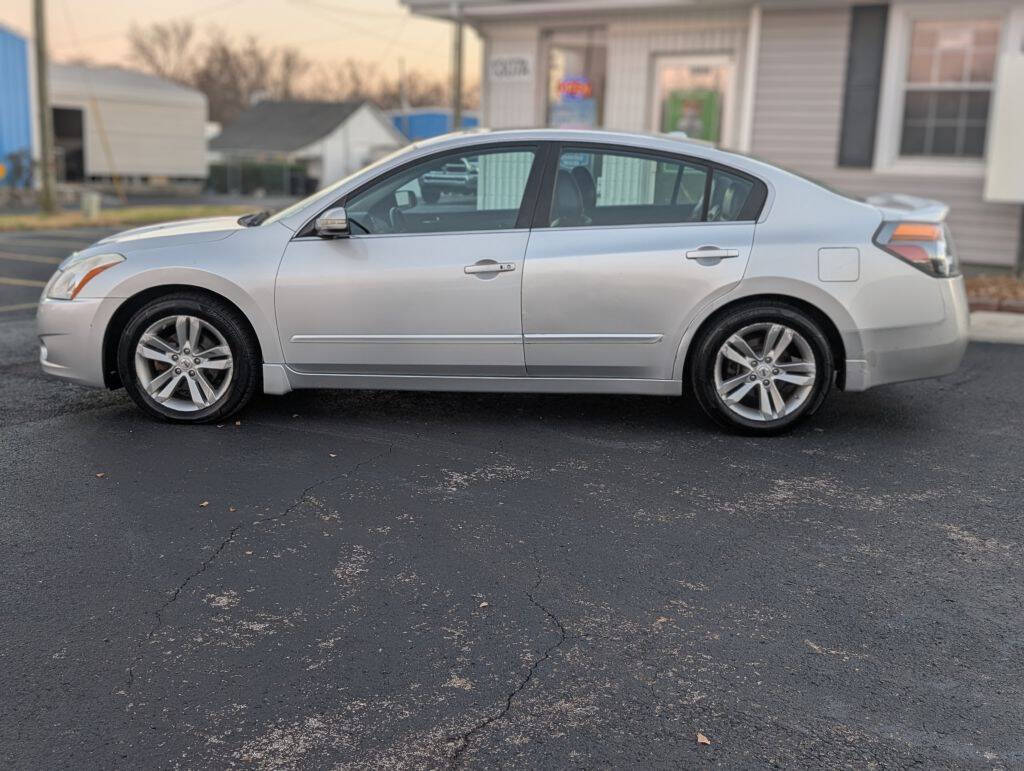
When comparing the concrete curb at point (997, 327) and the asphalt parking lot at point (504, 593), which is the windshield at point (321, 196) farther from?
the concrete curb at point (997, 327)

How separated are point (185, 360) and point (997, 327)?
708 cm

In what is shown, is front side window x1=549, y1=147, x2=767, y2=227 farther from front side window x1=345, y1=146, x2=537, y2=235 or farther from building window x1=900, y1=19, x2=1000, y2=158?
building window x1=900, y1=19, x2=1000, y2=158

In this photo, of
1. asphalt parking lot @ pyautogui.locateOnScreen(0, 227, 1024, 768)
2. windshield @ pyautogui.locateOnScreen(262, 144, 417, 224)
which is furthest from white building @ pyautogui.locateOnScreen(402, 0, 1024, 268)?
asphalt parking lot @ pyautogui.locateOnScreen(0, 227, 1024, 768)

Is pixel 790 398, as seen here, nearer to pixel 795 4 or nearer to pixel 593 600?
pixel 593 600

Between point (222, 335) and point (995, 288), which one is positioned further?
point (995, 288)

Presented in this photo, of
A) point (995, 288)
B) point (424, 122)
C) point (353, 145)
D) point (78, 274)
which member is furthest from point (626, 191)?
point (424, 122)

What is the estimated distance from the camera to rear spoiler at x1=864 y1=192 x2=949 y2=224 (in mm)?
5410

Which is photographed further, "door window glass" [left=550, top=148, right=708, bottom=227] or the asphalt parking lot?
"door window glass" [left=550, top=148, right=708, bottom=227]

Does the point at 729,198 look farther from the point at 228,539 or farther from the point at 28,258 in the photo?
the point at 28,258

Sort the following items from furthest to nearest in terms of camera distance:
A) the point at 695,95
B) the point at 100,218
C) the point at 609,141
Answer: the point at 100,218 < the point at 695,95 < the point at 609,141

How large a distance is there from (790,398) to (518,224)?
1736mm

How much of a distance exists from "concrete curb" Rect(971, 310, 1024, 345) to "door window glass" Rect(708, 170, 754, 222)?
4194 mm

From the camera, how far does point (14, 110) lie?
91.8ft

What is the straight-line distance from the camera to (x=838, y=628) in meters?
3.24
